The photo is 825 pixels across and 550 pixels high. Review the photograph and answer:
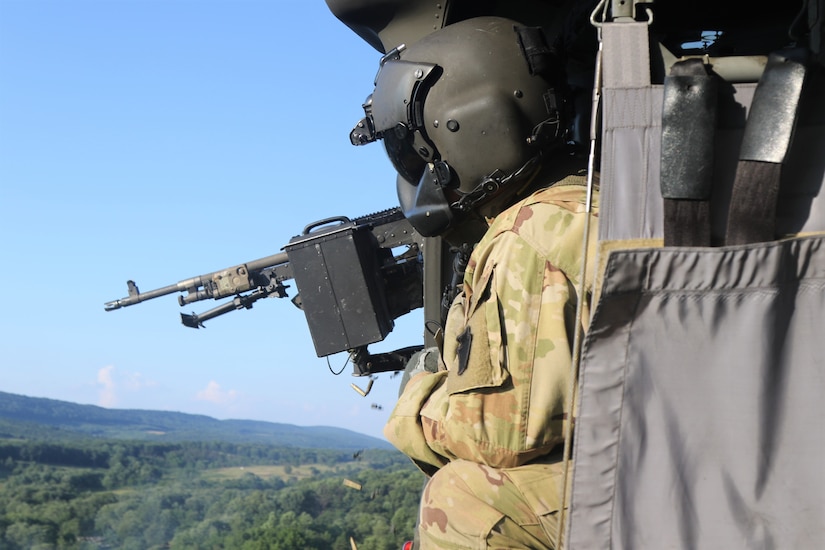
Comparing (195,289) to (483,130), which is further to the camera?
(195,289)

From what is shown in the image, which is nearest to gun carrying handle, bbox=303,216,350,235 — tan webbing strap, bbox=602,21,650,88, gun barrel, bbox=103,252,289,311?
gun barrel, bbox=103,252,289,311

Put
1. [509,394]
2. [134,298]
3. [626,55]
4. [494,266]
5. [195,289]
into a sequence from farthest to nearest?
[134,298]
[195,289]
[494,266]
[509,394]
[626,55]

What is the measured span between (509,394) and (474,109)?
1.24 metres

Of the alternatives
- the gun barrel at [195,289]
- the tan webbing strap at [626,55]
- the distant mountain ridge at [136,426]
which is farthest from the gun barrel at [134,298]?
the distant mountain ridge at [136,426]

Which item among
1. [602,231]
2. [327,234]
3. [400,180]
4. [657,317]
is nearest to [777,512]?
[657,317]

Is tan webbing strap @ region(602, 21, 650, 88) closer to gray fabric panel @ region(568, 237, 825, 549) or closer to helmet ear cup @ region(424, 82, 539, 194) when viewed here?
gray fabric panel @ region(568, 237, 825, 549)

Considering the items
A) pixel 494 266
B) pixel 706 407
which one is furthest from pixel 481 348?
pixel 706 407

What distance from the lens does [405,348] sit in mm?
7195

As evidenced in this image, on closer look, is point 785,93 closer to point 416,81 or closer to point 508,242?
point 508,242

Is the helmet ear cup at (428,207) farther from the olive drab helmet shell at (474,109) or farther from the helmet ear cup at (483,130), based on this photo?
the helmet ear cup at (483,130)

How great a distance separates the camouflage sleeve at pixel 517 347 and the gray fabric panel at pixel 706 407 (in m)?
0.57

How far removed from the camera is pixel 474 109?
3641 millimetres

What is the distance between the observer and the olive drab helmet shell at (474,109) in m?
3.63

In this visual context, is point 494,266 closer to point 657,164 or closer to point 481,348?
point 481,348
